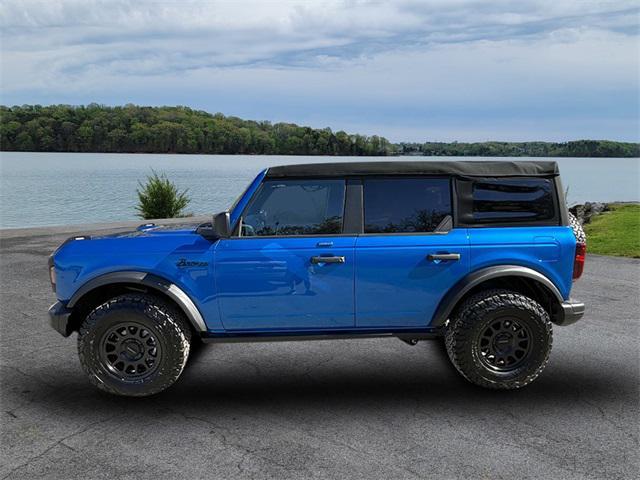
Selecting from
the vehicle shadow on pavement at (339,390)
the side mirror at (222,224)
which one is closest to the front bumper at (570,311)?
the vehicle shadow on pavement at (339,390)

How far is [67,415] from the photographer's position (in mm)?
4641

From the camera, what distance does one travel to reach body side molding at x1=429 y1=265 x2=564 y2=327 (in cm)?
497

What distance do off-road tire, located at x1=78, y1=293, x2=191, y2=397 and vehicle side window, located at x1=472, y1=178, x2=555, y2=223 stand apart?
8.84 feet

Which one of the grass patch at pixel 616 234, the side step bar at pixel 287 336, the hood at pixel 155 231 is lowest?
the grass patch at pixel 616 234

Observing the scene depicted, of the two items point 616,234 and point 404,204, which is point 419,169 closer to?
point 404,204

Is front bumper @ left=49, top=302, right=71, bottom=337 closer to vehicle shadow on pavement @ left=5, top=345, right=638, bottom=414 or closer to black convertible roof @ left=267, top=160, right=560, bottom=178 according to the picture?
vehicle shadow on pavement @ left=5, top=345, right=638, bottom=414

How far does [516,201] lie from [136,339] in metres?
3.33

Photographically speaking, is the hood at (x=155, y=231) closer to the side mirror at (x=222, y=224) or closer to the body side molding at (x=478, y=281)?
the side mirror at (x=222, y=224)

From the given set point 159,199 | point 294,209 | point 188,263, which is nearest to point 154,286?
point 188,263

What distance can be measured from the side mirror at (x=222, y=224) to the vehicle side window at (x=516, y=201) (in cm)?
204

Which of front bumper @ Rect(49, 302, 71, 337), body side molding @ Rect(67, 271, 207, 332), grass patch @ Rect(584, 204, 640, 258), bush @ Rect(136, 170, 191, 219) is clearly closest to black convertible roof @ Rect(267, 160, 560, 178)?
body side molding @ Rect(67, 271, 207, 332)

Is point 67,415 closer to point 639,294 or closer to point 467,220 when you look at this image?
point 467,220

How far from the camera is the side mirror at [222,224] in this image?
4.87m

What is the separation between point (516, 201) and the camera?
17.0ft
